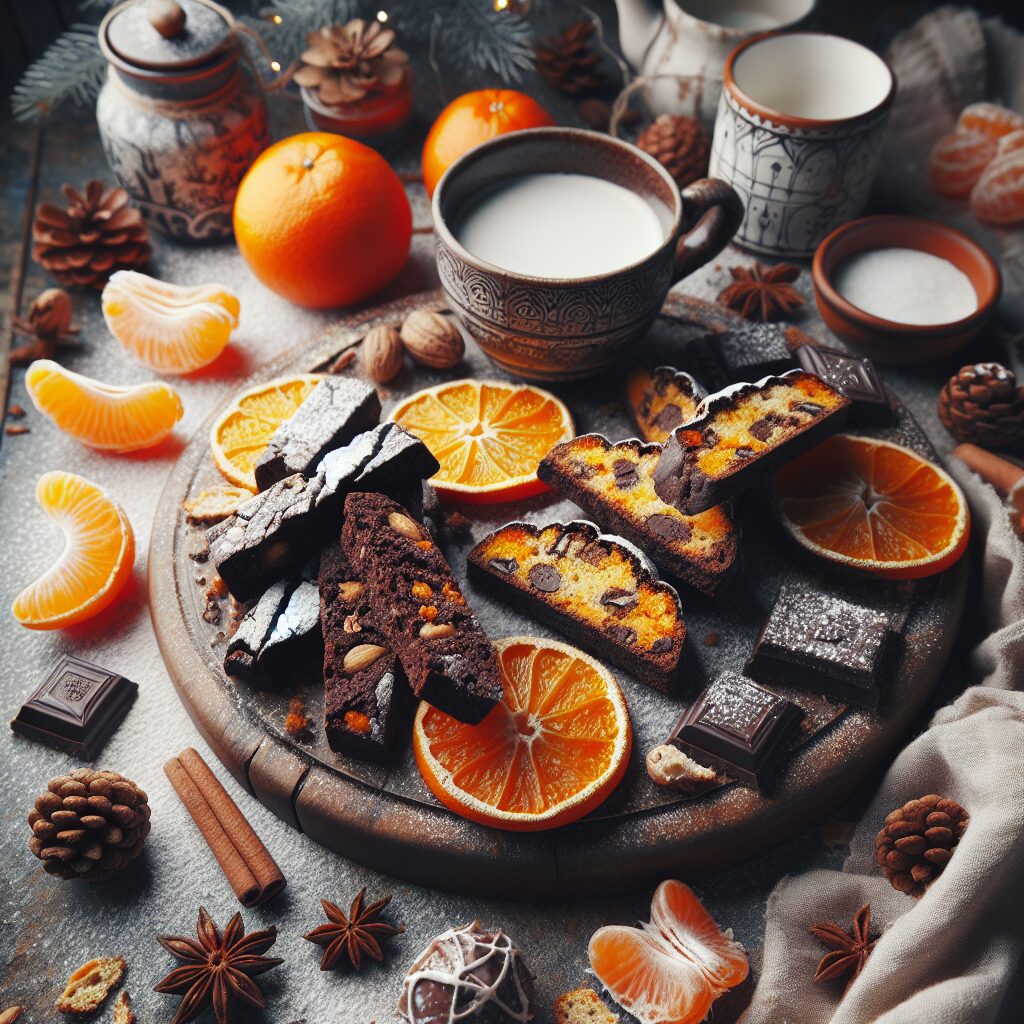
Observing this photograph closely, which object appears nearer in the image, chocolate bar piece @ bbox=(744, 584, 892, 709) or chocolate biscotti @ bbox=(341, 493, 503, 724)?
chocolate biscotti @ bbox=(341, 493, 503, 724)

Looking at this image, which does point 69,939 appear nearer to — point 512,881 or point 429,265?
point 512,881

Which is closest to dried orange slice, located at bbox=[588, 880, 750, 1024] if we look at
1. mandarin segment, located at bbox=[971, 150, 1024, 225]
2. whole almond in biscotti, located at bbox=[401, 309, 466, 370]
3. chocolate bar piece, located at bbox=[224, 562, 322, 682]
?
chocolate bar piece, located at bbox=[224, 562, 322, 682]

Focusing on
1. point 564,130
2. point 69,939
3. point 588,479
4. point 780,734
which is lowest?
point 69,939

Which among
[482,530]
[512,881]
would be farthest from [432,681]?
[482,530]

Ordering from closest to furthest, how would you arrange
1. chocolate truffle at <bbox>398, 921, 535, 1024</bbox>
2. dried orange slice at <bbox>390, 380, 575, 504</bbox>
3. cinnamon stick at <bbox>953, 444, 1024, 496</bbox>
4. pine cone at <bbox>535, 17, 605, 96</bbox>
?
chocolate truffle at <bbox>398, 921, 535, 1024</bbox>, dried orange slice at <bbox>390, 380, 575, 504</bbox>, cinnamon stick at <bbox>953, 444, 1024, 496</bbox>, pine cone at <bbox>535, 17, 605, 96</bbox>

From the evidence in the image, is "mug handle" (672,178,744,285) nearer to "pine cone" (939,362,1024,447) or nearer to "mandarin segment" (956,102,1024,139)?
"pine cone" (939,362,1024,447)

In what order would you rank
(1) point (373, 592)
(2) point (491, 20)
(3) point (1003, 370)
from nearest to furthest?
(1) point (373, 592), (3) point (1003, 370), (2) point (491, 20)

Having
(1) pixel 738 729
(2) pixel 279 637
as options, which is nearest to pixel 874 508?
(1) pixel 738 729
